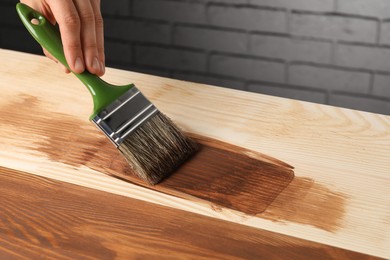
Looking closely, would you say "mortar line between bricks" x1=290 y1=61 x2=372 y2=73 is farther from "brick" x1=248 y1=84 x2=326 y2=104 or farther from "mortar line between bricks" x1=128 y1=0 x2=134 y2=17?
"mortar line between bricks" x1=128 y1=0 x2=134 y2=17

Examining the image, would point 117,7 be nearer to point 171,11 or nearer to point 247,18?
point 171,11

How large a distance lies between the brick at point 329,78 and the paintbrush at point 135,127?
4.17ft

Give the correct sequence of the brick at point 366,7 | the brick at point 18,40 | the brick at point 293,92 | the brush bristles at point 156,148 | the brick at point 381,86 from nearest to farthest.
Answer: the brush bristles at point 156,148 < the brick at point 366,7 < the brick at point 381,86 < the brick at point 293,92 < the brick at point 18,40

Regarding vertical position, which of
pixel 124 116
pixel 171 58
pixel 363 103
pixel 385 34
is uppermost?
pixel 124 116

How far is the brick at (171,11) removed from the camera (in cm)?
221

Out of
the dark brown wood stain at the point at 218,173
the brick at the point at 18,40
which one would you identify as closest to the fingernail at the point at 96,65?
the dark brown wood stain at the point at 218,173

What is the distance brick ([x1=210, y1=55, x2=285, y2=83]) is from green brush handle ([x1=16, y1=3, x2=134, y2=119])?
4.18 ft

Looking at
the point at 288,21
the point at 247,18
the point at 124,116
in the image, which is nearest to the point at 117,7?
the point at 247,18

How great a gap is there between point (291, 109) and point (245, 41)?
1.18m

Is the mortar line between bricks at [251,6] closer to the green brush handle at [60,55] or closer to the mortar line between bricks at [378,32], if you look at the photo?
the mortar line between bricks at [378,32]

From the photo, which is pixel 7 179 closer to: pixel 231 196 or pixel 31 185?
A: pixel 31 185

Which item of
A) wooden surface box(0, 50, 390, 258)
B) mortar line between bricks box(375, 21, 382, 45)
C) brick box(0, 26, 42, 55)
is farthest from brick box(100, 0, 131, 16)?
wooden surface box(0, 50, 390, 258)

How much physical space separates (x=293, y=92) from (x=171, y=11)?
1.63ft

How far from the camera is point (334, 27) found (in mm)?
2057
